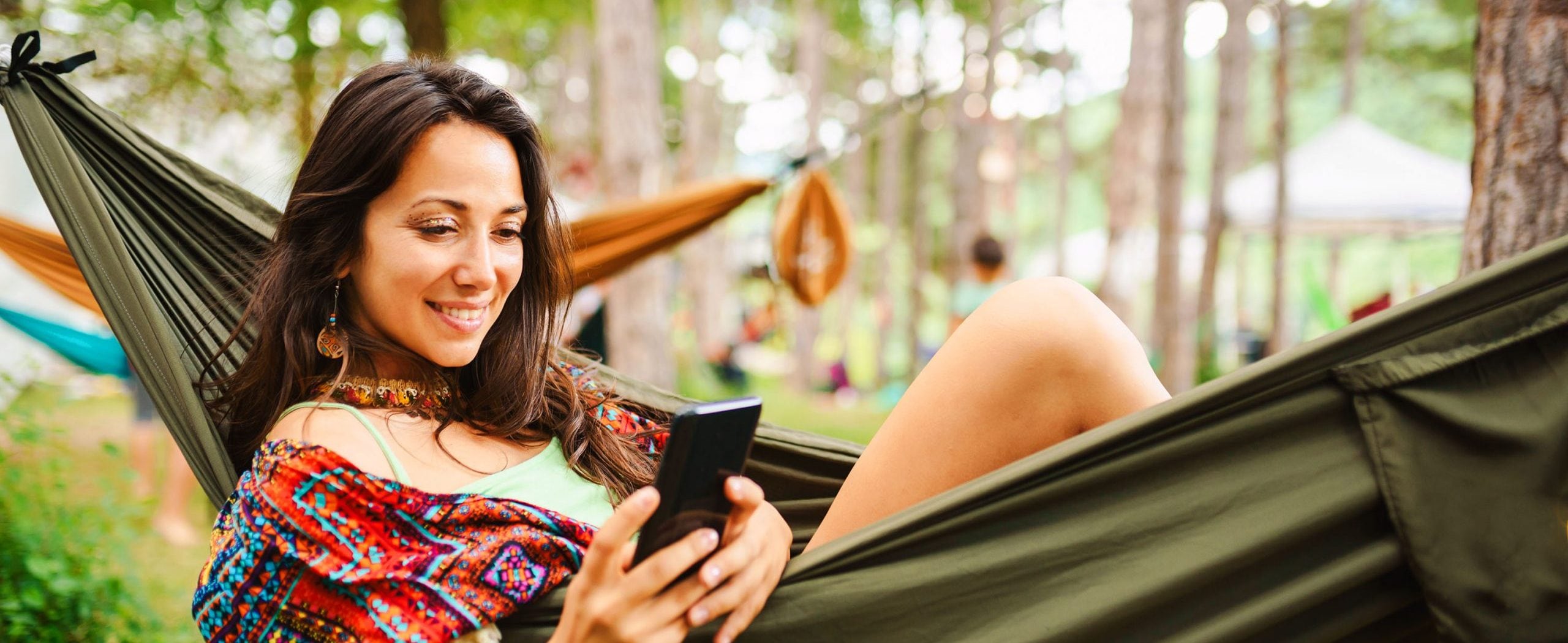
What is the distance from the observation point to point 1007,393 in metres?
1.29

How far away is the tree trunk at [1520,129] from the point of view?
1.68 m

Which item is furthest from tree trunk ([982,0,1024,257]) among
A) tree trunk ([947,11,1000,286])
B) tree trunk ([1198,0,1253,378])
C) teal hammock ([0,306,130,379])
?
teal hammock ([0,306,130,379])

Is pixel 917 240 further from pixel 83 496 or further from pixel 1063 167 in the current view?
pixel 83 496

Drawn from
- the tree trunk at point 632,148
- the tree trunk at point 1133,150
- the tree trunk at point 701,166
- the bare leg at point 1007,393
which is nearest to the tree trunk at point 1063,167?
the tree trunk at point 1133,150

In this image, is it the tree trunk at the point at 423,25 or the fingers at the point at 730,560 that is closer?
the fingers at the point at 730,560

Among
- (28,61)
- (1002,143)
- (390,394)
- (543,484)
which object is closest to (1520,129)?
(543,484)

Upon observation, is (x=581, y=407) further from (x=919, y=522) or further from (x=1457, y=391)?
(x=1457, y=391)

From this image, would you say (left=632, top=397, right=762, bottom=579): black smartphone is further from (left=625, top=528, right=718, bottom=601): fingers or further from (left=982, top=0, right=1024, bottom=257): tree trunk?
(left=982, top=0, right=1024, bottom=257): tree trunk

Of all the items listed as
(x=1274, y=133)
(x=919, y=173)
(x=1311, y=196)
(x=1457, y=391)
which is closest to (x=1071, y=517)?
(x=1457, y=391)

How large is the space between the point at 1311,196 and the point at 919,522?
7948mm

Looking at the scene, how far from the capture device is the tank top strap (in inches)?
47.9

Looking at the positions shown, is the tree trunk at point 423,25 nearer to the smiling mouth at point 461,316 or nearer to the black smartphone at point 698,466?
the smiling mouth at point 461,316

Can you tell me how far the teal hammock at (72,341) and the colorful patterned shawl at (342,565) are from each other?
2.61m

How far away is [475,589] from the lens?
1115 mm
